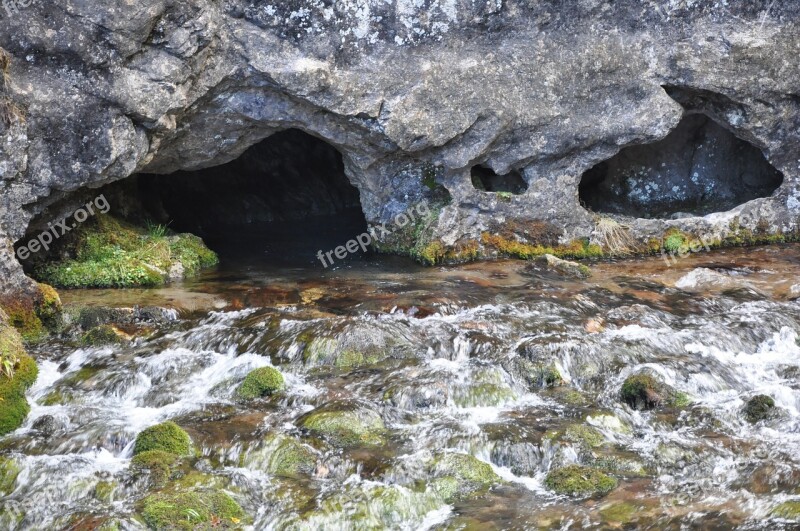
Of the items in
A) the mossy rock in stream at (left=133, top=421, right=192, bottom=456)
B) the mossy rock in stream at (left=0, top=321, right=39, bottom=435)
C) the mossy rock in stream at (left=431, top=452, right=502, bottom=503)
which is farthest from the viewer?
the mossy rock in stream at (left=0, top=321, right=39, bottom=435)

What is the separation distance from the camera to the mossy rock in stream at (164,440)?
366 inches

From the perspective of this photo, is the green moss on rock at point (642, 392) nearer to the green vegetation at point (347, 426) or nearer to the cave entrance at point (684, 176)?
the green vegetation at point (347, 426)

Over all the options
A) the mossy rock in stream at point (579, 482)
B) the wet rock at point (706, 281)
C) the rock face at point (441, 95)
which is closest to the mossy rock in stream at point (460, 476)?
the mossy rock in stream at point (579, 482)

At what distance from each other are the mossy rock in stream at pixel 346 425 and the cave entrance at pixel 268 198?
955 centimetres

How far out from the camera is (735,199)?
1961 cm

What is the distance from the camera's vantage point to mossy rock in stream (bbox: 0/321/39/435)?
10102 mm

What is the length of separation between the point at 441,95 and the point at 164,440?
30.5 ft

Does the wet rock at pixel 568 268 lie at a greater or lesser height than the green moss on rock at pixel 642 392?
greater

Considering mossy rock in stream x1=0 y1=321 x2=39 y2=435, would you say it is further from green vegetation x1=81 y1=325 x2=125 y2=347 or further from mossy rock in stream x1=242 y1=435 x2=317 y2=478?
mossy rock in stream x1=242 y1=435 x2=317 y2=478

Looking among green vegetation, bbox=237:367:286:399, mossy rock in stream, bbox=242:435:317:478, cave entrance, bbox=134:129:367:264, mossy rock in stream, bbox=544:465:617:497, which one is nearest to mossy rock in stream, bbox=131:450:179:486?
mossy rock in stream, bbox=242:435:317:478

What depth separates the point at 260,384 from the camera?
1095 centimetres

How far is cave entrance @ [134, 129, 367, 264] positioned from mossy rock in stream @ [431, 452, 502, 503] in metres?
10.8

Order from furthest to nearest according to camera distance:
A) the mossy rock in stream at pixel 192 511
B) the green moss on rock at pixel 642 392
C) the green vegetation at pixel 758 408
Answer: the green moss on rock at pixel 642 392 < the green vegetation at pixel 758 408 < the mossy rock in stream at pixel 192 511

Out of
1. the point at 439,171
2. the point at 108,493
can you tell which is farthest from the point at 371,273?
the point at 108,493
